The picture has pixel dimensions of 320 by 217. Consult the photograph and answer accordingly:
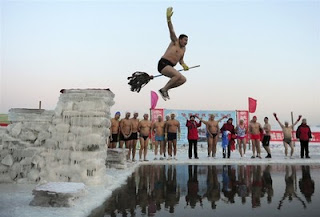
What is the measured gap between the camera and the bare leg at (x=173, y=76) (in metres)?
4.52

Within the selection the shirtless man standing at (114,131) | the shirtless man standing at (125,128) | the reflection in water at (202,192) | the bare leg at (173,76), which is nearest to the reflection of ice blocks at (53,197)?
the reflection in water at (202,192)

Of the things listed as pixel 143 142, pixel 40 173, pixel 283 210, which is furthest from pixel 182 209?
pixel 143 142

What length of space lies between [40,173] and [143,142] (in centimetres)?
516

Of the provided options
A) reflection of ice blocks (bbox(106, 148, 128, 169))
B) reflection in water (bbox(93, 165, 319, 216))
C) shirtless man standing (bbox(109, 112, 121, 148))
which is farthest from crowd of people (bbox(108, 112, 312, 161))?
reflection in water (bbox(93, 165, 319, 216))

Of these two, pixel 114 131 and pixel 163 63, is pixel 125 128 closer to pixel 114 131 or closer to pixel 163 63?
pixel 114 131

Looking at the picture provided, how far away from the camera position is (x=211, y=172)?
7.85 meters

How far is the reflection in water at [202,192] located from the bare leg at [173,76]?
5.53 ft

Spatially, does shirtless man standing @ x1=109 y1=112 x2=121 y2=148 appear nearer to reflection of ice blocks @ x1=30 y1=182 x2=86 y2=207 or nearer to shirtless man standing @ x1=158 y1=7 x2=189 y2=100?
shirtless man standing @ x1=158 y1=7 x2=189 y2=100

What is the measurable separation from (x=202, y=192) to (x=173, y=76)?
6.60 feet

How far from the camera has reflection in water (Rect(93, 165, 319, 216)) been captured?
4225 millimetres

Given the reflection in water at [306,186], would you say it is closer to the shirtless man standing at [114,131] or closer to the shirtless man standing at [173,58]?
the shirtless man standing at [173,58]

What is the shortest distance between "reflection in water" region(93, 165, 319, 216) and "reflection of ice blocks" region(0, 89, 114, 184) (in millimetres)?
851

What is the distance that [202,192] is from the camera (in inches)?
206

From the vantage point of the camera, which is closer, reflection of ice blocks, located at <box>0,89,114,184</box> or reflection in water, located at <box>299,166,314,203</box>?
reflection in water, located at <box>299,166,314,203</box>
